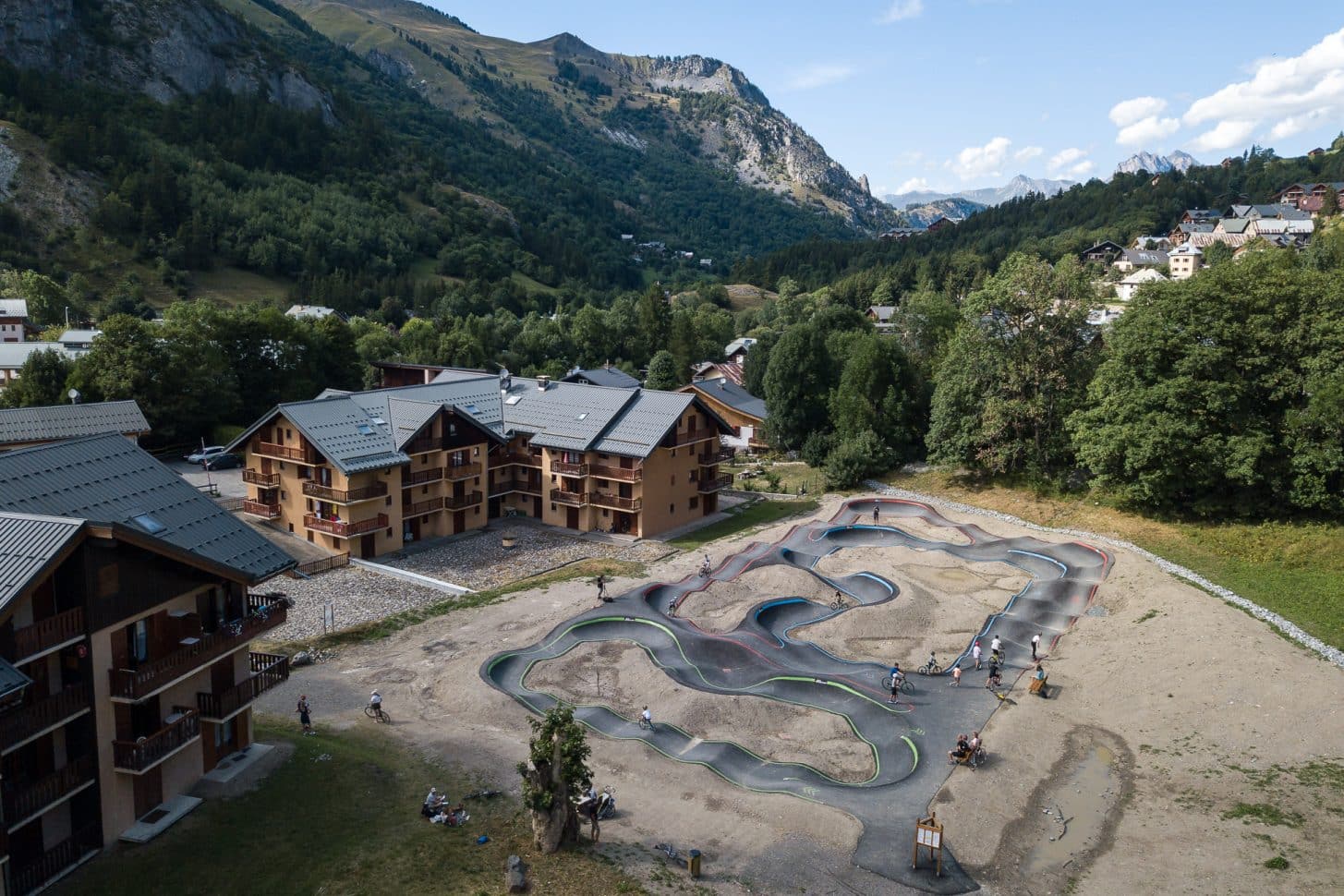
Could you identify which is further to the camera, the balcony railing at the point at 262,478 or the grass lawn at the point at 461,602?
the balcony railing at the point at 262,478

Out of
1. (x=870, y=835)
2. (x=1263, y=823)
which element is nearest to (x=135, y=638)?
(x=870, y=835)

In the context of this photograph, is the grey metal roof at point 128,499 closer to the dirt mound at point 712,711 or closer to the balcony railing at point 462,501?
the dirt mound at point 712,711

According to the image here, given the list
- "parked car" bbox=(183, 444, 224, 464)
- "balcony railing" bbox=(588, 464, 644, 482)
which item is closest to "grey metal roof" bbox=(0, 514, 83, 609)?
"balcony railing" bbox=(588, 464, 644, 482)

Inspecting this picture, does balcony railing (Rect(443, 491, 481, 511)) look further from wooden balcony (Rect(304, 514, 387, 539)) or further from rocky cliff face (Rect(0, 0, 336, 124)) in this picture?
rocky cliff face (Rect(0, 0, 336, 124))

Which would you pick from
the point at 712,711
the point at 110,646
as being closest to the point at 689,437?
the point at 712,711

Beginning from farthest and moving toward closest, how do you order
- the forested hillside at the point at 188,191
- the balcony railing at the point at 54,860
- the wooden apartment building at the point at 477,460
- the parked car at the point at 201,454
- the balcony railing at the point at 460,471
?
the forested hillside at the point at 188,191 → the parked car at the point at 201,454 → the balcony railing at the point at 460,471 → the wooden apartment building at the point at 477,460 → the balcony railing at the point at 54,860

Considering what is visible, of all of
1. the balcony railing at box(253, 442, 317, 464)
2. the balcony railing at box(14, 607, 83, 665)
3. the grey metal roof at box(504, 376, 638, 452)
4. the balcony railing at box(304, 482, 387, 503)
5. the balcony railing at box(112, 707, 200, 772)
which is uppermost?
the grey metal roof at box(504, 376, 638, 452)

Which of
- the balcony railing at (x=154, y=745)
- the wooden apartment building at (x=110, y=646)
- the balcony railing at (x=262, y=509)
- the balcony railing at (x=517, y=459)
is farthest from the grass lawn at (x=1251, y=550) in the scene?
the balcony railing at (x=262, y=509)
